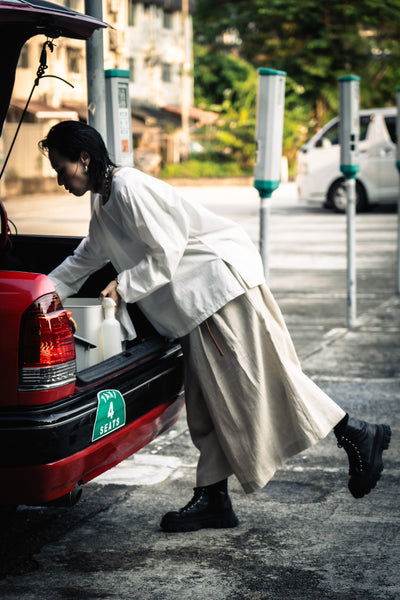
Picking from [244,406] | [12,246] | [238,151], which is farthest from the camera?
[238,151]

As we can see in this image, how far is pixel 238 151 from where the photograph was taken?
42.2 meters

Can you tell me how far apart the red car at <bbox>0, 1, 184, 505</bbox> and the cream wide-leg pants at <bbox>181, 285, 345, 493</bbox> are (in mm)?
233

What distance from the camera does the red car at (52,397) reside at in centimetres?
317

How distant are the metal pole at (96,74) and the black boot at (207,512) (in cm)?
253

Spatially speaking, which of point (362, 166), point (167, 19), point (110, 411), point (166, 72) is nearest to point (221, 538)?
point (110, 411)

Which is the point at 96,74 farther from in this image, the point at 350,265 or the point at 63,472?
the point at 350,265

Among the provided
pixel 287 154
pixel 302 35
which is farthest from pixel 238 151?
pixel 302 35

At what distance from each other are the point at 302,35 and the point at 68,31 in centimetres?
3268

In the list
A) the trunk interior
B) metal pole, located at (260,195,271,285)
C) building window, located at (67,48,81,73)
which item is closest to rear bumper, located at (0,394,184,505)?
the trunk interior

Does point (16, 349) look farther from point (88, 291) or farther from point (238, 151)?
point (238, 151)

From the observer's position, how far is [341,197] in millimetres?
21328

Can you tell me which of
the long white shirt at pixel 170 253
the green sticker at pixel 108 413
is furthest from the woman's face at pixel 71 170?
the green sticker at pixel 108 413

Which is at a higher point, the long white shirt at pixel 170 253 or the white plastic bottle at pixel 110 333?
the long white shirt at pixel 170 253

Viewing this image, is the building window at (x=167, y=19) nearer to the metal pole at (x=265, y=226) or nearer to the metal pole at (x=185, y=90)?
the metal pole at (x=185, y=90)
